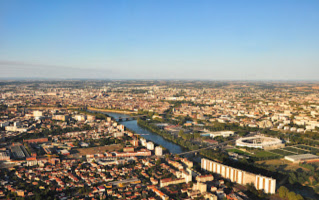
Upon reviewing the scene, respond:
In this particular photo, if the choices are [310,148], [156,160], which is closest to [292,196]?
[156,160]

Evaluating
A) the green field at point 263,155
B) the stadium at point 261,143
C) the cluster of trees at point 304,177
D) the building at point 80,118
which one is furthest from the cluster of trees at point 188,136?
the building at point 80,118

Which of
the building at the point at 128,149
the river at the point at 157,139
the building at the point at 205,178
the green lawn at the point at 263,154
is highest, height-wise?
the building at the point at 205,178

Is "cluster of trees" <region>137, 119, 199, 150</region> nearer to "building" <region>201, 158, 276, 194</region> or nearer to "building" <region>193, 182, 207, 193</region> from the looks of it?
"building" <region>201, 158, 276, 194</region>

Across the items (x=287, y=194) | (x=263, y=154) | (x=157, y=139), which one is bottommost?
(x=157, y=139)

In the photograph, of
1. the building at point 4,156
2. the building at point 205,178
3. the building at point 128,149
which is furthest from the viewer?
the building at point 128,149

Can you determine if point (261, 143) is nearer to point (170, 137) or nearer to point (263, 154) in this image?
point (263, 154)

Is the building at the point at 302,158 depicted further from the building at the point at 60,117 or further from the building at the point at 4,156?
the building at the point at 60,117

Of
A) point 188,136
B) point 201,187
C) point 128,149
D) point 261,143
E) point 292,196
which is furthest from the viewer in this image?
point 188,136

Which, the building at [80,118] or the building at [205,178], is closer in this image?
the building at [205,178]

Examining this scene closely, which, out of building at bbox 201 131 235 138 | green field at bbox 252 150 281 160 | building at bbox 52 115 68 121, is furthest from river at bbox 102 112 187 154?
building at bbox 52 115 68 121
